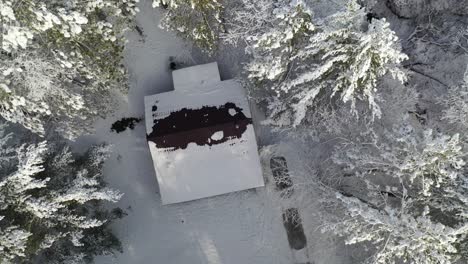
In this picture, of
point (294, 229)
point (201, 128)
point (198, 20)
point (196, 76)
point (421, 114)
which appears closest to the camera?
point (198, 20)

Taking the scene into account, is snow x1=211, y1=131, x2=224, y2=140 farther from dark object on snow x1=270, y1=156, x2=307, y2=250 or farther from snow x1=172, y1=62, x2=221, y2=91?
dark object on snow x1=270, y1=156, x2=307, y2=250

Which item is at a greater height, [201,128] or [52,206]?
[201,128]

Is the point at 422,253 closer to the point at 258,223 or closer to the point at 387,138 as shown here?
the point at 387,138

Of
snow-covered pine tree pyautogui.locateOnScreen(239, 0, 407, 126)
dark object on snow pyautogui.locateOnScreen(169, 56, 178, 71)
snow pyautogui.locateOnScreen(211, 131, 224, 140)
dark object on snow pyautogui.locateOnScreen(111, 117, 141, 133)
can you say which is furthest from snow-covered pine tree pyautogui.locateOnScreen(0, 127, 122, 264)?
snow-covered pine tree pyautogui.locateOnScreen(239, 0, 407, 126)

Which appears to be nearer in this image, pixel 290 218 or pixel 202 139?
pixel 202 139

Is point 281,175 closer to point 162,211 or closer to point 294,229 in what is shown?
point 294,229

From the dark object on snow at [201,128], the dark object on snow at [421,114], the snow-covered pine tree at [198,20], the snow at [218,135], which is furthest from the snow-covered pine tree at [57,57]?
the dark object on snow at [421,114]

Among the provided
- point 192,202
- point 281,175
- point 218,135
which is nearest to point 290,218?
point 281,175
